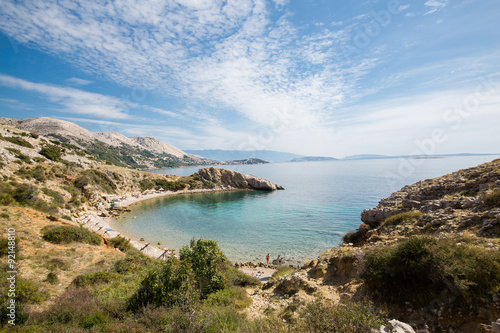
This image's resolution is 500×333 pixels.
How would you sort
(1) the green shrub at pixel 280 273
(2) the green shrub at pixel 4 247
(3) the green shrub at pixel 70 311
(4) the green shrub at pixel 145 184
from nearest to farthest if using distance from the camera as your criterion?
(3) the green shrub at pixel 70 311, (2) the green shrub at pixel 4 247, (1) the green shrub at pixel 280 273, (4) the green shrub at pixel 145 184

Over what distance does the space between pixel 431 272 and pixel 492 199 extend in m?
8.01

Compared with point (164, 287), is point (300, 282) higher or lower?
lower

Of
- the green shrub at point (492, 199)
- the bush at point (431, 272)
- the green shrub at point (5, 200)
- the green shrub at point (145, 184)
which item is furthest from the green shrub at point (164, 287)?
the green shrub at point (145, 184)

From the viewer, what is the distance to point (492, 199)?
34.5 ft

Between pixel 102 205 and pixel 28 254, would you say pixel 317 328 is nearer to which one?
pixel 28 254

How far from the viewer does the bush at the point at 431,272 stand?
220 inches

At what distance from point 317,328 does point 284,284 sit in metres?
6.42

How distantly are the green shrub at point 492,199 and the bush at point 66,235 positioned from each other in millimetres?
29032

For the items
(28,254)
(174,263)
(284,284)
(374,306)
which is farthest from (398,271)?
(28,254)

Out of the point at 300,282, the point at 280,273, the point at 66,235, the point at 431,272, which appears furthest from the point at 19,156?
the point at 431,272

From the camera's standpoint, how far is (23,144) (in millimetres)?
42781

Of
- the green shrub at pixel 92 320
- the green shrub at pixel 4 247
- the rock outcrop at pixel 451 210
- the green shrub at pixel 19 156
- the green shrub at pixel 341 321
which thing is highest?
the green shrub at pixel 19 156

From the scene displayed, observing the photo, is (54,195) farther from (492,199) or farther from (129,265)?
(492,199)

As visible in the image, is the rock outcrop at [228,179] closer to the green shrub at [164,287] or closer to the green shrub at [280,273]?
the green shrub at [280,273]
